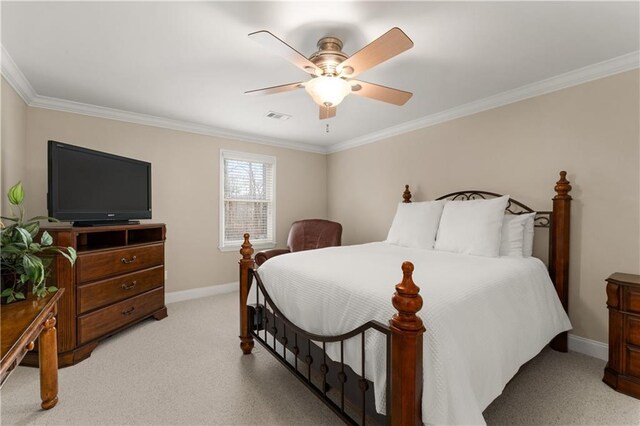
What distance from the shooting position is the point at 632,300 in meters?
1.86

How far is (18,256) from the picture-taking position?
1727 millimetres

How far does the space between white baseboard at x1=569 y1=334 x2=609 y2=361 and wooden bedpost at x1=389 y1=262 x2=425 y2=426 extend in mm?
2233

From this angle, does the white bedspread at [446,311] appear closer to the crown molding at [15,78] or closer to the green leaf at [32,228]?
the green leaf at [32,228]

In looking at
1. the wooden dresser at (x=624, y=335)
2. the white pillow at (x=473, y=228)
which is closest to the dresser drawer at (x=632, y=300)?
the wooden dresser at (x=624, y=335)

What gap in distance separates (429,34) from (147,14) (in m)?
1.72

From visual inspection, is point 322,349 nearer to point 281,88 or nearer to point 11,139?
point 281,88

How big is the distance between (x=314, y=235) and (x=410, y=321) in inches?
123

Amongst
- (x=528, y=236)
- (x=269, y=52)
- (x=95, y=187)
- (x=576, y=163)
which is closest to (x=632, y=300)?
(x=528, y=236)

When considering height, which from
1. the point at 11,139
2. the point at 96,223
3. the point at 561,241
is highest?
the point at 11,139

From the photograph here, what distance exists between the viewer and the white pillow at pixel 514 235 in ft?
8.04

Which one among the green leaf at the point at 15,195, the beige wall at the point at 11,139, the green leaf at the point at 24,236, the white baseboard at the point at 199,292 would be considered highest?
the beige wall at the point at 11,139

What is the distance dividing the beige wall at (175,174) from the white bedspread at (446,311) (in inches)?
80.8

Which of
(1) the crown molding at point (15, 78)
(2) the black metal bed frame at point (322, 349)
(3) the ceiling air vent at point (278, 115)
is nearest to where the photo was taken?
(2) the black metal bed frame at point (322, 349)

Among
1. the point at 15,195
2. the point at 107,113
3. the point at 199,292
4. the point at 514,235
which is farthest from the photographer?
the point at 199,292
